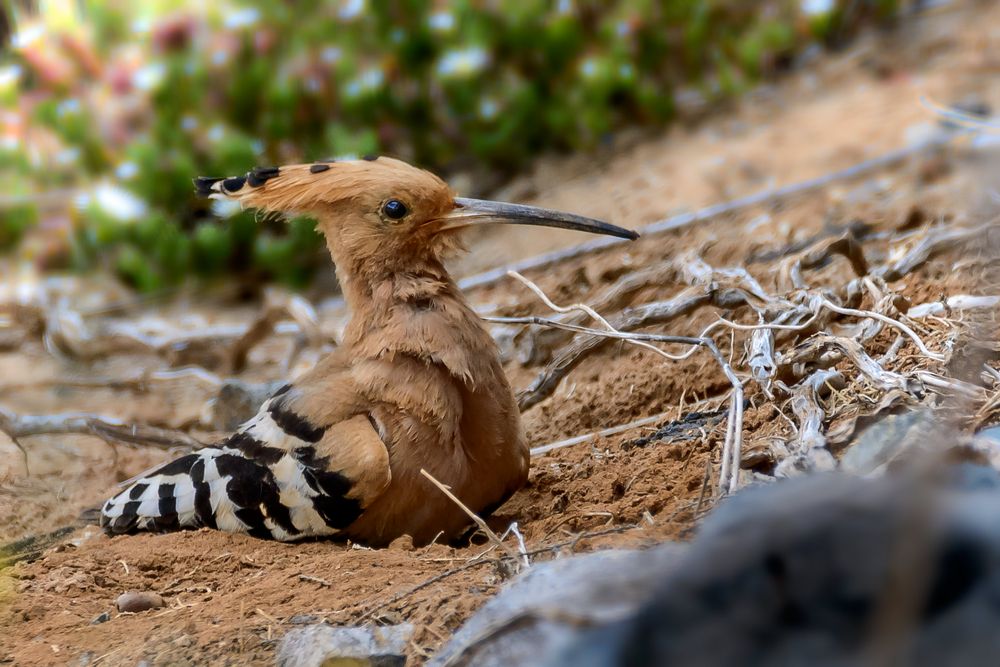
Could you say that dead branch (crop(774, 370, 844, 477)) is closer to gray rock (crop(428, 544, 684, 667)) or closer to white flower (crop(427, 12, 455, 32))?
gray rock (crop(428, 544, 684, 667))

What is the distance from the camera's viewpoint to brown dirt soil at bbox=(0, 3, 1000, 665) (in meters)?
2.26

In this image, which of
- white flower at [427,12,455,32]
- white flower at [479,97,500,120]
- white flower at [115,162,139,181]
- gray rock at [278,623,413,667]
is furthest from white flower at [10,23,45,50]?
gray rock at [278,623,413,667]

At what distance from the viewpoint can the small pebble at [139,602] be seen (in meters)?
2.61

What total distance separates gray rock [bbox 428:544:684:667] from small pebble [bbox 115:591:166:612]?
3.38 feet

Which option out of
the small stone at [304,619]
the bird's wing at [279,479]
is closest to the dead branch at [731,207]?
the bird's wing at [279,479]

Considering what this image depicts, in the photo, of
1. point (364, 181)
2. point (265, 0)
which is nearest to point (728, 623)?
point (364, 181)

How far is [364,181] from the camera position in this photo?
318 centimetres

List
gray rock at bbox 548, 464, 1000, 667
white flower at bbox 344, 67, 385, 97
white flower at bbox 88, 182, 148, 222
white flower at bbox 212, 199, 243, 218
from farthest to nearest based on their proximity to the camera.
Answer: white flower at bbox 344, 67, 385, 97
white flower at bbox 88, 182, 148, 222
white flower at bbox 212, 199, 243, 218
gray rock at bbox 548, 464, 1000, 667

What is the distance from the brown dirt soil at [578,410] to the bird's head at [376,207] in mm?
Result: 688

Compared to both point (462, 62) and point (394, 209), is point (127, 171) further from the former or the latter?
point (394, 209)

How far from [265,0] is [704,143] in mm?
2635

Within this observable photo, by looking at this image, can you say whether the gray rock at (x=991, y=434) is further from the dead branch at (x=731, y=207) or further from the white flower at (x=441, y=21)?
the white flower at (x=441, y=21)

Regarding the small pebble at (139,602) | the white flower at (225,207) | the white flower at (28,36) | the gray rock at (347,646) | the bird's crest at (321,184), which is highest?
the white flower at (28,36)

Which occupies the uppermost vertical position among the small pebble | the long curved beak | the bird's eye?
the bird's eye
